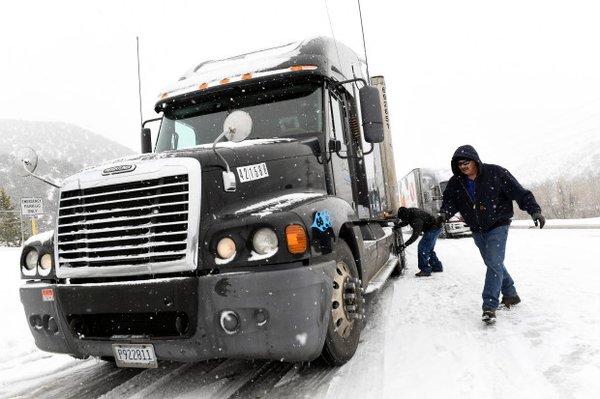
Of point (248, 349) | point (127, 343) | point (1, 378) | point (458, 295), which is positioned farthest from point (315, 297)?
point (458, 295)

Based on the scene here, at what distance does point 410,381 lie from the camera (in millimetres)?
3279

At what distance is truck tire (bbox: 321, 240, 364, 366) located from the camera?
352 cm

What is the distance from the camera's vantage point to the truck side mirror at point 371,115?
15.2ft

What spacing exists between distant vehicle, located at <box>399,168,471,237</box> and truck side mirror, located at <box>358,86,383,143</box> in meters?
15.8

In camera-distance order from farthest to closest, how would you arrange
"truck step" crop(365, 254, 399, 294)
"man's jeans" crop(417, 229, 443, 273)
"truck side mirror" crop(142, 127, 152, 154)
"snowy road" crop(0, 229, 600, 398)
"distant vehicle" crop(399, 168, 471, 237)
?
"distant vehicle" crop(399, 168, 471, 237) → "man's jeans" crop(417, 229, 443, 273) → "truck side mirror" crop(142, 127, 152, 154) → "truck step" crop(365, 254, 399, 294) → "snowy road" crop(0, 229, 600, 398)

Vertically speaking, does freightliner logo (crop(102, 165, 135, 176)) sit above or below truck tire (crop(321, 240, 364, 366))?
above

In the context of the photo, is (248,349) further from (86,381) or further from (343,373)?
(86,381)

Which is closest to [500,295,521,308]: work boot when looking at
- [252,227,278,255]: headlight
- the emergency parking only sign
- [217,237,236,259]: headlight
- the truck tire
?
the truck tire

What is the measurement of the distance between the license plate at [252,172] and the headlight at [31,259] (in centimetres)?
177

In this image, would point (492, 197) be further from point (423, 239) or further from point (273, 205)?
point (423, 239)

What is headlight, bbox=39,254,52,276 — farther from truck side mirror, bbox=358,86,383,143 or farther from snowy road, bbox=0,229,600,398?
truck side mirror, bbox=358,86,383,143

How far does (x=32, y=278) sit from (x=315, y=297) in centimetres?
227

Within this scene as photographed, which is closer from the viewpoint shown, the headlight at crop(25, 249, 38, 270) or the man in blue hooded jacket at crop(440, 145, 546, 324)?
the headlight at crop(25, 249, 38, 270)

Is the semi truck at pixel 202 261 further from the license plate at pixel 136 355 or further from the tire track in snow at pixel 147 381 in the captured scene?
the tire track in snow at pixel 147 381
